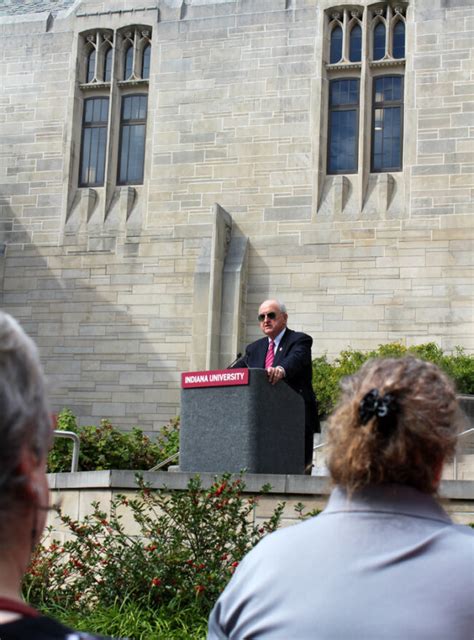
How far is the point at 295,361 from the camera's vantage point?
7387 millimetres

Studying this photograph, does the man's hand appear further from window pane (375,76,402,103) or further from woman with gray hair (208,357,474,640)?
window pane (375,76,402,103)

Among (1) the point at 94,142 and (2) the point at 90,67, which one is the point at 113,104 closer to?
(1) the point at 94,142

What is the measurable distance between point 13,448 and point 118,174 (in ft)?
59.5

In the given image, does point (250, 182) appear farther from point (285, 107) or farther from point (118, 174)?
point (118, 174)

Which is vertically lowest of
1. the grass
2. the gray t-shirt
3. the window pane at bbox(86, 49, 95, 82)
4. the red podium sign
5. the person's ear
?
the grass

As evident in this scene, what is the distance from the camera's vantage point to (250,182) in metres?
17.9

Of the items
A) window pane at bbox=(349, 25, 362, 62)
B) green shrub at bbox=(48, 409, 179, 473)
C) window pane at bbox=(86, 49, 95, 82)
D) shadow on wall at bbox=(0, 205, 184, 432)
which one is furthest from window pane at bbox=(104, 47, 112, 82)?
green shrub at bbox=(48, 409, 179, 473)

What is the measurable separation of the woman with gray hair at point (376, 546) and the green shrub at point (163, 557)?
370 cm

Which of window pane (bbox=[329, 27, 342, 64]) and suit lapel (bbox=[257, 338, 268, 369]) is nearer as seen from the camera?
suit lapel (bbox=[257, 338, 268, 369])

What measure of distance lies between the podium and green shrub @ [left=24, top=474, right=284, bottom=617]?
23.5 inches

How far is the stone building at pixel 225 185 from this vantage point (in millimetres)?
17047

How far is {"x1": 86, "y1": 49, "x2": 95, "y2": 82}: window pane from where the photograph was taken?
19.6 metres

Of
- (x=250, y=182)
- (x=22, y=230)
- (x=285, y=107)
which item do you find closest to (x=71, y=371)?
(x=22, y=230)

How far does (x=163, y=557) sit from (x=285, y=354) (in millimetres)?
2187
